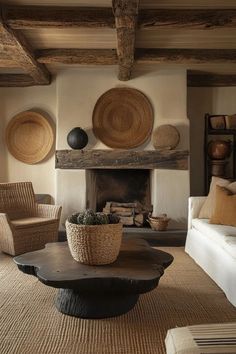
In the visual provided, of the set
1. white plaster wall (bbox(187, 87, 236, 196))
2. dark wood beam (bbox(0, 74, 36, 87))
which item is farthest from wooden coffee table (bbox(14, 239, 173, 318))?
dark wood beam (bbox(0, 74, 36, 87))

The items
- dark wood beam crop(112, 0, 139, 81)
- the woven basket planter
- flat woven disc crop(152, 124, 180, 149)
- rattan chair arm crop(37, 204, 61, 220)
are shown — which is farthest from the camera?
flat woven disc crop(152, 124, 180, 149)

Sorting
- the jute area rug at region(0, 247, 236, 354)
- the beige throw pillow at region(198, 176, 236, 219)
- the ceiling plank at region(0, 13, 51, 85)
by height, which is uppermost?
the ceiling plank at region(0, 13, 51, 85)

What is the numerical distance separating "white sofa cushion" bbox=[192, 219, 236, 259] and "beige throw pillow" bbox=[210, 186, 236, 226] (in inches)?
3.1

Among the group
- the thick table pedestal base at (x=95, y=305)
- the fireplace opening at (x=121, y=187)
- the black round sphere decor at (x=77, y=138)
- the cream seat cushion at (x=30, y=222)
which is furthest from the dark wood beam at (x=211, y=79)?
the thick table pedestal base at (x=95, y=305)

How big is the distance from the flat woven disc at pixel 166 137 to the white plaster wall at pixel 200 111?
0.73 metres

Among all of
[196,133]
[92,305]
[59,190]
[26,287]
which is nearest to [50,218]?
[59,190]

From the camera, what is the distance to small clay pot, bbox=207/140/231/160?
4915 millimetres

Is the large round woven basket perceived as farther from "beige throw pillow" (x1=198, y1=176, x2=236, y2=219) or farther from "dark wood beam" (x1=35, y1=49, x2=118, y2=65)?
"dark wood beam" (x1=35, y1=49, x2=118, y2=65)

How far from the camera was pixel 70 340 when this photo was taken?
6.81 ft

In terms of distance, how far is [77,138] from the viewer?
15.0ft

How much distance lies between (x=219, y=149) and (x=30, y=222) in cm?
279

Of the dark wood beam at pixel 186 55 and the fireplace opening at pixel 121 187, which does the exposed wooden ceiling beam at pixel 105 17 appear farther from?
the fireplace opening at pixel 121 187

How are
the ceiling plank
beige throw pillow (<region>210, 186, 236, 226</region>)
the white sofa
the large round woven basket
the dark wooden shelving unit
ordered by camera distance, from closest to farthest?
the large round woven basket, the white sofa, the ceiling plank, beige throw pillow (<region>210, 186, 236, 226</region>), the dark wooden shelving unit

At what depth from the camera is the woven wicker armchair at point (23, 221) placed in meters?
3.76
